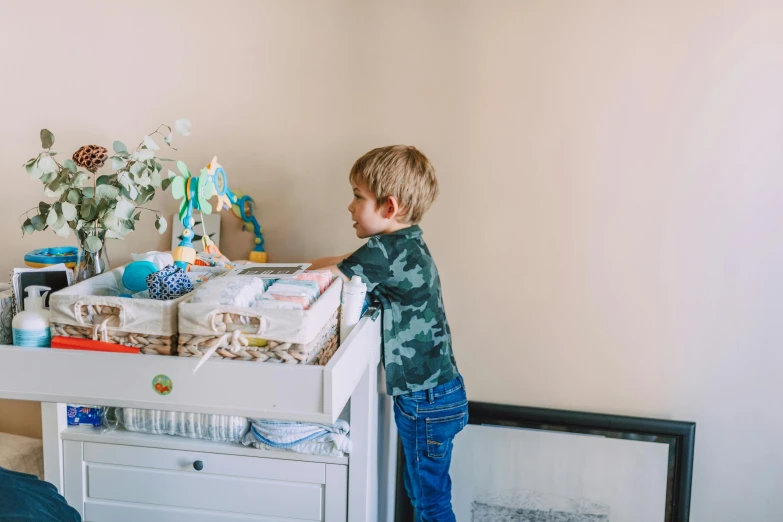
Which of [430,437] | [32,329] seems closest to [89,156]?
[32,329]

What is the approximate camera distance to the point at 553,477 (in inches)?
69.4

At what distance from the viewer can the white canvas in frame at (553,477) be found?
172cm

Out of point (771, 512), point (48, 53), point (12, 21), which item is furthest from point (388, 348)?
point (12, 21)

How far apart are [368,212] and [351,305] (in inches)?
11.3

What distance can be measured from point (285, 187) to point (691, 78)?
3.18 feet

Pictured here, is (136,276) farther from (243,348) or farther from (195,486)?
(195,486)

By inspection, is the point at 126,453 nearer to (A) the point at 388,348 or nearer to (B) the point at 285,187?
(A) the point at 388,348

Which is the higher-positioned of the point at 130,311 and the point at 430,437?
the point at 130,311

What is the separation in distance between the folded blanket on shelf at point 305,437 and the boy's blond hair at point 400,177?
18.0 inches

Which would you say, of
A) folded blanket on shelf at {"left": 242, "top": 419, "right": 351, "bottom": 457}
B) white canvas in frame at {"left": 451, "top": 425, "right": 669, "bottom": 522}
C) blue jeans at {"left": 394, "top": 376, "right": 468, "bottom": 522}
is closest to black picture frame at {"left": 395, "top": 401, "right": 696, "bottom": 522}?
white canvas in frame at {"left": 451, "top": 425, "right": 669, "bottom": 522}

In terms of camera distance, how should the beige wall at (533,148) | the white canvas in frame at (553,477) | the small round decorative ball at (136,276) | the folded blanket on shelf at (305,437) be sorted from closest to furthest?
the small round decorative ball at (136,276), the folded blanket on shelf at (305,437), the beige wall at (533,148), the white canvas in frame at (553,477)

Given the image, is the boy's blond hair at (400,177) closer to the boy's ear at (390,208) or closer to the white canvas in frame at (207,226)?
the boy's ear at (390,208)

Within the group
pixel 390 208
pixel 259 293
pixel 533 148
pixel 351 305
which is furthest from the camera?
pixel 533 148

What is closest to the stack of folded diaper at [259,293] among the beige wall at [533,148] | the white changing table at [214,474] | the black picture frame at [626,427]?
the white changing table at [214,474]
